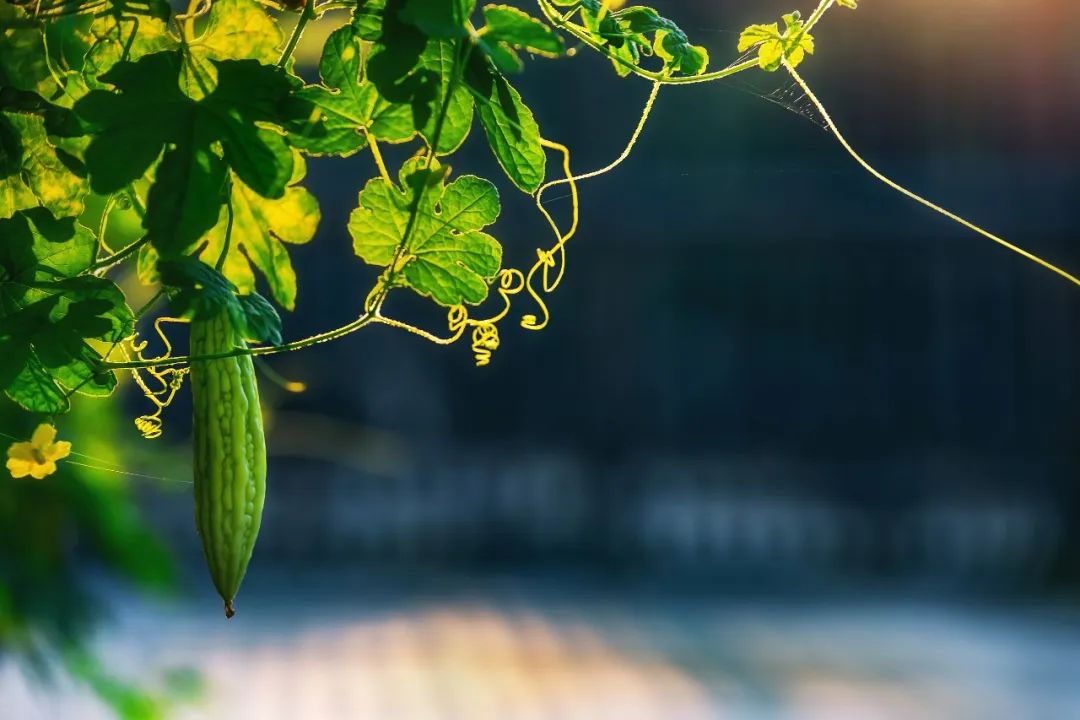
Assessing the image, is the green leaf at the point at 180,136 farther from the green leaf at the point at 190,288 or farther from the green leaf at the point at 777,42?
the green leaf at the point at 777,42

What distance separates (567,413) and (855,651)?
150 cm

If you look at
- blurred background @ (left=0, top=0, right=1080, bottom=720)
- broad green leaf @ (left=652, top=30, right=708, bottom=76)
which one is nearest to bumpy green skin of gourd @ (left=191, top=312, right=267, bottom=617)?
broad green leaf @ (left=652, top=30, right=708, bottom=76)

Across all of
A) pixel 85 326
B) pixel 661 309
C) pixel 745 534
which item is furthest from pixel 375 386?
pixel 85 326

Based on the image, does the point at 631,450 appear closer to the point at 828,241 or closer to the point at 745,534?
the point at 745,534

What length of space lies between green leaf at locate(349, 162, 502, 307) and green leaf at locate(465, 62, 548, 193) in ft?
0.08

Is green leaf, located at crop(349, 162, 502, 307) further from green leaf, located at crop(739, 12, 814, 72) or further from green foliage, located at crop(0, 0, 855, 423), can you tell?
green leaf, located at crop(739, 12, 814, 72)

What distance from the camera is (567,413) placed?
587 cm

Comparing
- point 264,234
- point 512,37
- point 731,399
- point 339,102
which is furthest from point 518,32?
point 731,399

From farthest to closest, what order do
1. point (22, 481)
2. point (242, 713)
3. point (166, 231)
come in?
point (242, 713), point (22, 481), point (166, 231)

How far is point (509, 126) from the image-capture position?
60 centimetres

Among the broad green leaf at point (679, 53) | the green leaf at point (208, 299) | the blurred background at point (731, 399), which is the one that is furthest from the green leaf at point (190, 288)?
the blurred background at point (731, 399)

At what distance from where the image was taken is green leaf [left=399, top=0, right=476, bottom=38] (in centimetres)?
49

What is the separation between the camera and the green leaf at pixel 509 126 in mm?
574

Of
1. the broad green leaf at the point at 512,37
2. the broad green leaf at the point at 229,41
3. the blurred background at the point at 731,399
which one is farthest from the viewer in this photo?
the blurred background at the point at 731,399
